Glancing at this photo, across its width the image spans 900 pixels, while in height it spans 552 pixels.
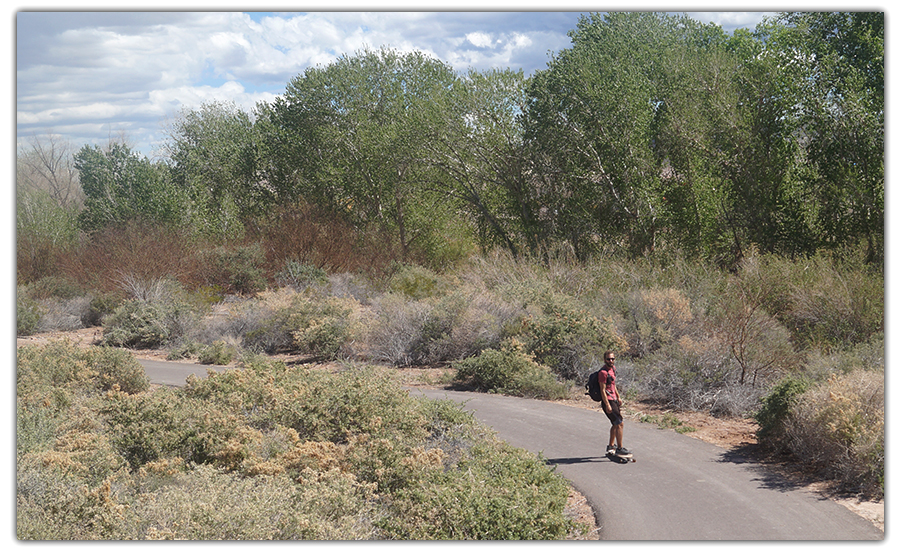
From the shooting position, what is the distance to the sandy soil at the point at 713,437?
738cm

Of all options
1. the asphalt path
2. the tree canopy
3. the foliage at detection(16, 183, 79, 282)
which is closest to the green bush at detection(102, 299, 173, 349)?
the foliage at detection(16, 183, 79, 282)

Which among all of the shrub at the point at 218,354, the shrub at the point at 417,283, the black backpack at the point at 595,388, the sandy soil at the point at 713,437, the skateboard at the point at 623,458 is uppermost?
the shrub at the point at 417,283

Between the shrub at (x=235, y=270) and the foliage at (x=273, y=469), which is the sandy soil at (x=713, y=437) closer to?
the foliage at (x=273, y=469)

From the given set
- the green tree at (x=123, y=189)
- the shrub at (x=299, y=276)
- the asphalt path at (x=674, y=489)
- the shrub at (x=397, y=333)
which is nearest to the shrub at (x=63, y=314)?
the green tree at (x=123, y=189)

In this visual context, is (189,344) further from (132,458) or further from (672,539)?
(672,539)

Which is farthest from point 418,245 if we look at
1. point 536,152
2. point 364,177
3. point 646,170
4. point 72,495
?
point 72,495

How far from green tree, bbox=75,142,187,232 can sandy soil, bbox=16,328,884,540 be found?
1692cm

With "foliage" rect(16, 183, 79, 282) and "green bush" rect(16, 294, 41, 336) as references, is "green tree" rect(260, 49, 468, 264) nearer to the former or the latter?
"foliage" rect(16, 183, 79, 282)

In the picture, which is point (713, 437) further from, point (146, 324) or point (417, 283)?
point (146, 324)

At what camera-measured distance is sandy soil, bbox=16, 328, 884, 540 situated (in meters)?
7.38

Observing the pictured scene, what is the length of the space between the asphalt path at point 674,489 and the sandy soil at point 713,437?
0.55 ft

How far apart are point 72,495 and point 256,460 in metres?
2.04

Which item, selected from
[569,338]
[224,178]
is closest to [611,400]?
[569,338]

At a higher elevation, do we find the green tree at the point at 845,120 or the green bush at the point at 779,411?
the green tree at the point at 845,120
